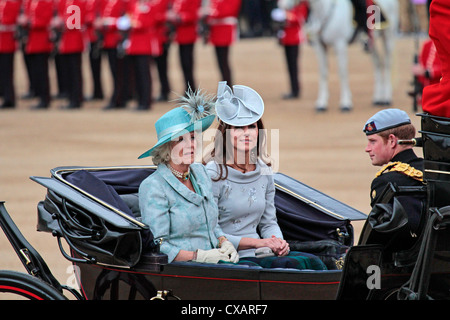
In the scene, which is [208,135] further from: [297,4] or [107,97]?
[107,97]

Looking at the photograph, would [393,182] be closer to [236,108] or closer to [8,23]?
[236,108]

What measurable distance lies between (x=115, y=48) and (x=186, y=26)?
1.11 meters

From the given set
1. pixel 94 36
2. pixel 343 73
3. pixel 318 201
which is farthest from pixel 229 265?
pixel 94 36

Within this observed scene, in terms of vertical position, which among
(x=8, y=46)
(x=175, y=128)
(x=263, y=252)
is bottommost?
(x=263, y=252)

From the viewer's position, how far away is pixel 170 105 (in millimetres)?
13258

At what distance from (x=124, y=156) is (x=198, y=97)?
18.4 ft

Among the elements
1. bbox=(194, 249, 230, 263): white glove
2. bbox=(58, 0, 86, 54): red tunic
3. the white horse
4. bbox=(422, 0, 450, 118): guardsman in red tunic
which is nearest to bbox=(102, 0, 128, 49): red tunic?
bbox=(58, 0, 86, 54): red tunic

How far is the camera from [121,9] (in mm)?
12602

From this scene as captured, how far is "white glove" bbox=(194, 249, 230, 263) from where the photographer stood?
334cm

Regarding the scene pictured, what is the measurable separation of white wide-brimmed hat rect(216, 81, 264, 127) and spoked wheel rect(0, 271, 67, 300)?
1019 mm

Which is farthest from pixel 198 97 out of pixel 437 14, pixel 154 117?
pixel 154 117

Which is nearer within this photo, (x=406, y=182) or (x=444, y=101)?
(x=444, y=101)

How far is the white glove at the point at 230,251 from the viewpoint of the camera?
135 inches

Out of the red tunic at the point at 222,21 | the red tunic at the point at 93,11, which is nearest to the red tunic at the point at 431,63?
the red tunic at the point at 222,21
